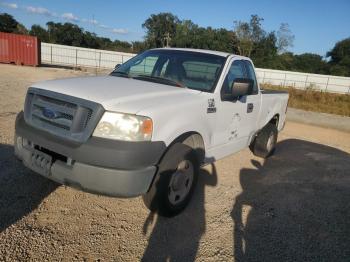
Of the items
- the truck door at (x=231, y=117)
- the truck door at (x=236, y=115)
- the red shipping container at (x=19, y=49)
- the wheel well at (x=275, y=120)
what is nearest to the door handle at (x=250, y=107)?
the truck door at (x=236, y=115)

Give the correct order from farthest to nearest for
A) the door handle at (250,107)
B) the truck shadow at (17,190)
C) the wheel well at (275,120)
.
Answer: the wheel well at (275,120) < the door handle at (250,107) < the truck shadow at (17,190)

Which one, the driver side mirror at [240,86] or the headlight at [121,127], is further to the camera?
the driver side mirror at [240,86]

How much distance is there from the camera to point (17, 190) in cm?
384

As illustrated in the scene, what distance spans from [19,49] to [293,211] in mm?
28622

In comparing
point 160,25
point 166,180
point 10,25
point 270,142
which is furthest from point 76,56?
point 160,25

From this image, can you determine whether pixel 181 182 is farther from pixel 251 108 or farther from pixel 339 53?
pixel 339 53

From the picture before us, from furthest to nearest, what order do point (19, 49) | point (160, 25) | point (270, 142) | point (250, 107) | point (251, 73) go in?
point (160, 25) < point (19, 49) < point (270, 142) < point (251, 73) < point (250, 107)

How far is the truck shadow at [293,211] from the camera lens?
325 centimetres

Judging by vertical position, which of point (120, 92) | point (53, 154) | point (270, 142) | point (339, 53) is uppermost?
point (339, 53)

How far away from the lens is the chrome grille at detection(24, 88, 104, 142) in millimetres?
2920

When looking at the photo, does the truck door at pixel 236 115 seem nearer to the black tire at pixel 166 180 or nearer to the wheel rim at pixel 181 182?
the wheel rim at pixel 181 182

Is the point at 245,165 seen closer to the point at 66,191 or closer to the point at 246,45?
the point at 66,191

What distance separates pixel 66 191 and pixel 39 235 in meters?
0.95

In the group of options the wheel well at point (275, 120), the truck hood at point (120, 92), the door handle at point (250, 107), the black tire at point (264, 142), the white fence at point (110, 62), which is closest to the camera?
the truck hood at point (120, 92)
